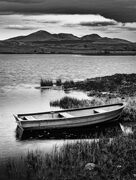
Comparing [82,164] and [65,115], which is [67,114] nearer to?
[65,115]

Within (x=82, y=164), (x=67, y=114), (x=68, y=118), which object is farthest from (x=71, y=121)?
(x=82, y=164)

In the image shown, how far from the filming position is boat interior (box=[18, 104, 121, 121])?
72.5 ft

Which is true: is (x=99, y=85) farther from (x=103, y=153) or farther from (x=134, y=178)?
(x=134, y=178)

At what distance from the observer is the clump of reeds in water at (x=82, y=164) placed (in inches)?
527

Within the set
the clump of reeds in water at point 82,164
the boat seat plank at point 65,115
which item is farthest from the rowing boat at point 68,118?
the clump of reeds in water at point 82,164

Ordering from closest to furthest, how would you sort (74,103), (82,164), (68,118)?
(82,164) → (68,118) → (74,103)

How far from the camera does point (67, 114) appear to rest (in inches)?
893

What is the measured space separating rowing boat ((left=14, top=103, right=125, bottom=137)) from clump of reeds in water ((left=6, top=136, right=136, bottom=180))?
14.5ft

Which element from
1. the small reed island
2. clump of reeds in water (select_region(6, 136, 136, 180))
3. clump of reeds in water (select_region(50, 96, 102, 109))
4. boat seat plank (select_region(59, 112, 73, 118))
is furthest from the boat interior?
clump of reeds in water (select_region(6, 136, 136, 180))

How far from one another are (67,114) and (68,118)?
3.64ft

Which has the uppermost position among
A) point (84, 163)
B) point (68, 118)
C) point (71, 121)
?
point (84, 163)

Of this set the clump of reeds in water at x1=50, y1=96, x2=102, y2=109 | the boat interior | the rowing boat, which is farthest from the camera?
the clump of reeds in water at x1=50, y1=96, x2=102, y2=109

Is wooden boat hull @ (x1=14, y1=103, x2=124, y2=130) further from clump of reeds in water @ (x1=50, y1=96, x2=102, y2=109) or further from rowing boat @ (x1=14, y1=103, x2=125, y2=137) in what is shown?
clump of reeds in water @ (x1=50, y1=96, x2=102, y2=109)

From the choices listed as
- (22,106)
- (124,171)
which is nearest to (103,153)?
(124,171)
